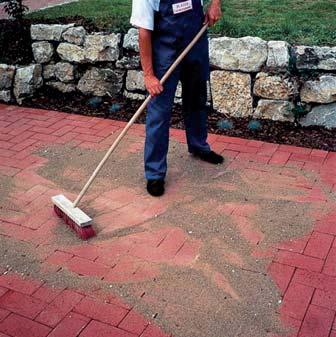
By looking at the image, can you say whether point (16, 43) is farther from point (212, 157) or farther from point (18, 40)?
point (212, 157)

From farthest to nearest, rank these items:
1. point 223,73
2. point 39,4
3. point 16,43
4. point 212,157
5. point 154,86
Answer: point 39,4 < point 16,43 < point 223,73 < point 212,157 < point 154,86

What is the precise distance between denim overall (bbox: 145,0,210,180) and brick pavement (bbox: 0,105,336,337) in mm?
312

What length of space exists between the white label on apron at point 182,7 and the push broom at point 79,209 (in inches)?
7.8

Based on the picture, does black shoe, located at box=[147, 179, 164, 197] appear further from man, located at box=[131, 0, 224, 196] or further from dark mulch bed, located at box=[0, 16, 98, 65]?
dark mulch bed, located at box=[0, 16, 98, 65]

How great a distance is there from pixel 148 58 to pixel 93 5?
4.09 metres

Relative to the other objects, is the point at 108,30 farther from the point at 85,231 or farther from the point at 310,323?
the point at 310,323

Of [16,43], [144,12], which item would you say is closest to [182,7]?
[144,12]

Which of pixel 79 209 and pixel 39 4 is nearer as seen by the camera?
pixel 79 209

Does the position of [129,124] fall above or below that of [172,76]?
below

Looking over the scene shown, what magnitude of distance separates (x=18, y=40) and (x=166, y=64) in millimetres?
3222

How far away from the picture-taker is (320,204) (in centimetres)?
365

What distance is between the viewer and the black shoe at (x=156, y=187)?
12.5 ft

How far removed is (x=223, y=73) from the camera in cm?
498

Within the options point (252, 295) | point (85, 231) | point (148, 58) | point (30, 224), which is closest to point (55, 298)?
point (85, 231)
